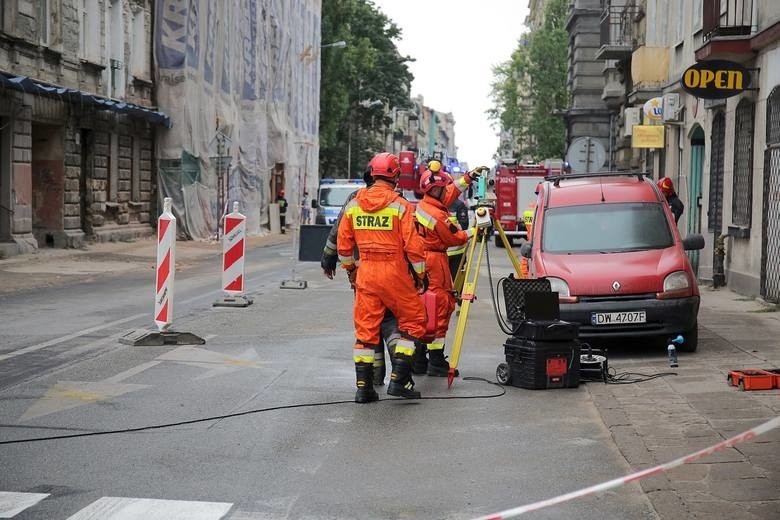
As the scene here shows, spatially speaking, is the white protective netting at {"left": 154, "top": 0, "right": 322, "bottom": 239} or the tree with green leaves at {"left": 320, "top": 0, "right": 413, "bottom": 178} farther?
the tree with green leaves at {"left": 320, "top": 0, "right": 413, "bottom": 178}

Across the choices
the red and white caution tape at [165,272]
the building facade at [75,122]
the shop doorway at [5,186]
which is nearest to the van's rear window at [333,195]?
the building facade at [75,122]

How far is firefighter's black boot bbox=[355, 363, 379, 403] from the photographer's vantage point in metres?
9.09

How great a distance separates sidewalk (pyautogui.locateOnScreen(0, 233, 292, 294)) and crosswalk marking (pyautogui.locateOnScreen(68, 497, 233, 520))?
1409 centimetres

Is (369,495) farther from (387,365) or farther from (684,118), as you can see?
(684,118)

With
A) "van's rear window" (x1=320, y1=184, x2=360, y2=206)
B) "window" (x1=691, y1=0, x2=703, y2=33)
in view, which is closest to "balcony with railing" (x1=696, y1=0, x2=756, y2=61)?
"window" (x1=691, y1=0, x2=703, y2=33)

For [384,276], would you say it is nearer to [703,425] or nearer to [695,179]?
[703,425]

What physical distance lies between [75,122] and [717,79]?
1962 cm

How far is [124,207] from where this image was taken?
1441 inches

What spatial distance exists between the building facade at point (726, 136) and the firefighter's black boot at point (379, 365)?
938 cm

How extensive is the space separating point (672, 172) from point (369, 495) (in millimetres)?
23628

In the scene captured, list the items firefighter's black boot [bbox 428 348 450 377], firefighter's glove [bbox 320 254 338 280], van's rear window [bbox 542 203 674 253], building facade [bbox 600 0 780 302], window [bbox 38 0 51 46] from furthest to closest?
window [bbox 38 0 51 46] → building facade [bbox 600 0 780 302] → van's rear window [bbox 542 203 674 253] → firefighter's black boot [bbox 428 348 450 377] → firefighter's glove [bbox 320 254 338 280]

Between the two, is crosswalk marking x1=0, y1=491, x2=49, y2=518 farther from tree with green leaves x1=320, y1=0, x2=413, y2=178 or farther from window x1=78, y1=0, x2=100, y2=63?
tree with green leaves x1=320, y1=0, x2=413, y2=178

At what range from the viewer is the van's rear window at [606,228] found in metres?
13.2

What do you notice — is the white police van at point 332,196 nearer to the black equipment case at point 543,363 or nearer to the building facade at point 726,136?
the building facade at point 726,136
